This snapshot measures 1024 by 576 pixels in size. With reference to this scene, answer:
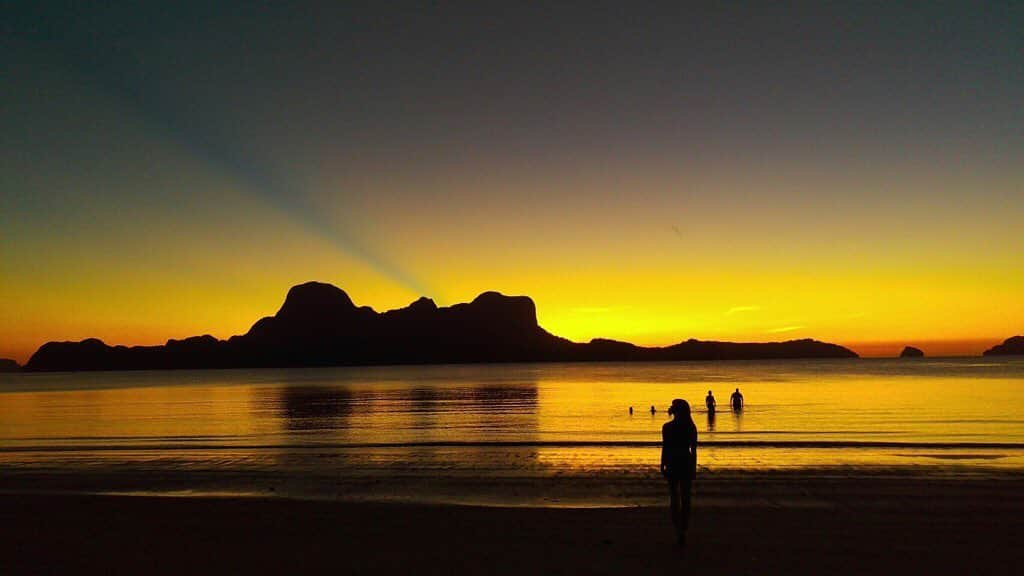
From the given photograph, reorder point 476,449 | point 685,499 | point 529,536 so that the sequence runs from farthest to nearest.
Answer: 1. point 476,449
2. point 529,536
3. point 685,499

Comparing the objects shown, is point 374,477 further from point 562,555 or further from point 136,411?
point 136,411

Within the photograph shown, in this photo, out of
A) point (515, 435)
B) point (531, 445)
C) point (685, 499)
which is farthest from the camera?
point (515, 435)

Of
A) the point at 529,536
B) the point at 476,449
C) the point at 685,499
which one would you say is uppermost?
the point at 685,499

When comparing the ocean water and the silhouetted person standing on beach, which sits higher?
the silhouetted person standing on beach

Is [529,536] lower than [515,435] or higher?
higher

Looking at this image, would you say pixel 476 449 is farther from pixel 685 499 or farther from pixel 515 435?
pixel 685 499

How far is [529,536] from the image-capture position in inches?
498

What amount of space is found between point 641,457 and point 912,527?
40.7ft

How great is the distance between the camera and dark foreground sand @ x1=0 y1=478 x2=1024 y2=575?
10.8 metres

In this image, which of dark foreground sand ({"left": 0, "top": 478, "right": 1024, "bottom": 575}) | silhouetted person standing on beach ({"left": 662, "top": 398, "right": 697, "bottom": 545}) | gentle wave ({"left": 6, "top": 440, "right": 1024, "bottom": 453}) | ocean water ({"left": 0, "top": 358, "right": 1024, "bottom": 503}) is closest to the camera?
dark foreground sand ({"left": 0, "top": 478, "right": 1024, "bottom": 575})

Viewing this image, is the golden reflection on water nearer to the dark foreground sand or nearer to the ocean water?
the ocean water

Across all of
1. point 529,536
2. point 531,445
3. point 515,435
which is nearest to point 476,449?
point 531,445

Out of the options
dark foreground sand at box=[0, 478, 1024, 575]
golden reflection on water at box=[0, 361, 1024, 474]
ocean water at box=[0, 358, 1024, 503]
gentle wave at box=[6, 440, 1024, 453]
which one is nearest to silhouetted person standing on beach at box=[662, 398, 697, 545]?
dark foreground sand at box=[0, 478, 1024, 575]

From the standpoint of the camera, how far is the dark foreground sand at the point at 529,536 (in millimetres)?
10758
